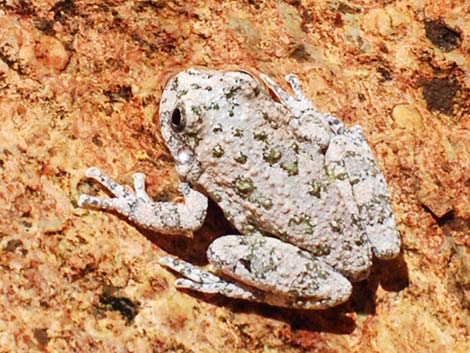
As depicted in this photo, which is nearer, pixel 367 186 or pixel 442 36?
pixel 367 186

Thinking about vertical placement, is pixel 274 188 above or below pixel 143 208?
above

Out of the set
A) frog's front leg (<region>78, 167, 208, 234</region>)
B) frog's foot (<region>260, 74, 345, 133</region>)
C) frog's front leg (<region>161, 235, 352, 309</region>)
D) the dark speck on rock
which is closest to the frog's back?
frog's front leg (<region>161, 235, 352, 309</region>)

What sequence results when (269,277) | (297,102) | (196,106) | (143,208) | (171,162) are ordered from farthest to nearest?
1. (297,102)
2. (171,162)
3. (196,106)
4. (143,208)
5. (269,277)

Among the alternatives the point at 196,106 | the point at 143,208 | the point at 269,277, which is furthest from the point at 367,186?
the point at 143,208

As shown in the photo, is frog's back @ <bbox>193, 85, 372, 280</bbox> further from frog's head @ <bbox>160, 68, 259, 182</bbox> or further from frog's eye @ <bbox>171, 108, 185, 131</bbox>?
frog's eye @ <bbox>171, 108, 185, 131</bbox>

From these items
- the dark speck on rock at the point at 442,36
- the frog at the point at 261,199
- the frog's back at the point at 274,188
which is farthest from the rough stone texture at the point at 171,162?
the frog's back at the point at 274,188

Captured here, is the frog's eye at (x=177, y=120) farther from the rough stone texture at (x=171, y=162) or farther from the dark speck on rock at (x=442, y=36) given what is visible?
the dark speck on rock at (x=442, y=36)

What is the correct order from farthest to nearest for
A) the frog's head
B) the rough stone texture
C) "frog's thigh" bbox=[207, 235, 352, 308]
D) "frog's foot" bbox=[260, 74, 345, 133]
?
"frog's foot" bbox=[260, 74, 345, 133] < the frog's head < "frog's thigh" bbox=[207, 235, 352, 308] < the rough stone texture

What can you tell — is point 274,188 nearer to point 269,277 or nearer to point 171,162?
point 269,277

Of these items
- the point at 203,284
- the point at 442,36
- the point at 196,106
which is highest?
the point at 442,36
